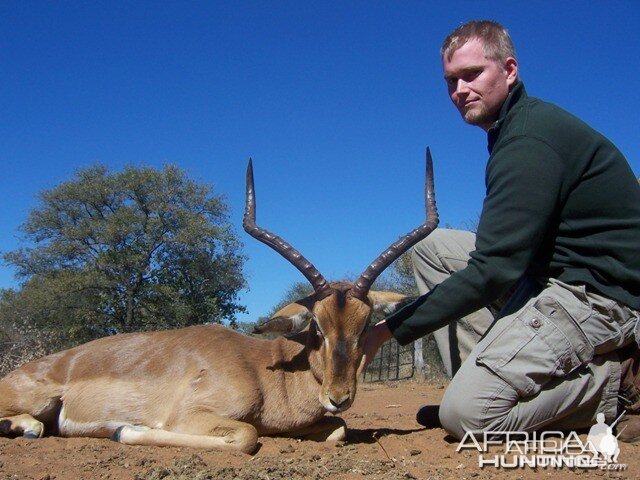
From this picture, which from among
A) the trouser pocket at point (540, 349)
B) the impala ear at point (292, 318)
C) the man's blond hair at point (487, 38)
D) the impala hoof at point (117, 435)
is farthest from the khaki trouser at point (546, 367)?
the impala hoof at point (117, 435)

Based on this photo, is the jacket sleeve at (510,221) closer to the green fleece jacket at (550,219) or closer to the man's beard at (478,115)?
the green fleece jacket at (550,219)

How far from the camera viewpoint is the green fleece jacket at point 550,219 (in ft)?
14.5

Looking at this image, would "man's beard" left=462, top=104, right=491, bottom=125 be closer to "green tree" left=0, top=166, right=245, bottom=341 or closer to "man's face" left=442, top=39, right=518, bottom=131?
"man's face" left=442, top=39, right=518, bottom=131

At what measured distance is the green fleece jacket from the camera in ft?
14.5

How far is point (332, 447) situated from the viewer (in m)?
5.39

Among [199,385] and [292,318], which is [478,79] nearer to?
[292,318]

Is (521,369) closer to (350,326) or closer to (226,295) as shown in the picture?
(350,326)

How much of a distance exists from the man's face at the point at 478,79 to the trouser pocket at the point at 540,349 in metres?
1.56

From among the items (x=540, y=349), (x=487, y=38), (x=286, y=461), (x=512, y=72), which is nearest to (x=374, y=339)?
(x=286, y=461)

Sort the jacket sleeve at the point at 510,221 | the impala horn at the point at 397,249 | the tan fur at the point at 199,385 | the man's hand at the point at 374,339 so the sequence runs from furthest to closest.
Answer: the impala horn at the point at 397,249, the tan fur at the point at 199,385, the man's hand at the point at 374,339, the jacket sleeve at the point at 510,221

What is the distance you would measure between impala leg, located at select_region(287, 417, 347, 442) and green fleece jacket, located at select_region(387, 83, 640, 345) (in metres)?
1.54

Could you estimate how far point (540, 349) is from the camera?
14.8 ft

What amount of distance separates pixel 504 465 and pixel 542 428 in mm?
776

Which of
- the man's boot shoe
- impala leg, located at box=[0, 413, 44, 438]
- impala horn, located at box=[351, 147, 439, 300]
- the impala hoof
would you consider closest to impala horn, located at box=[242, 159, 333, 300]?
impala horn, located at box=[351, 147, 439, 300]
